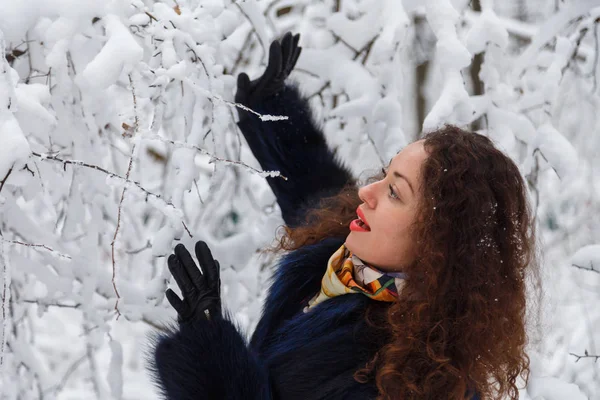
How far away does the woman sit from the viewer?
5.16 feet

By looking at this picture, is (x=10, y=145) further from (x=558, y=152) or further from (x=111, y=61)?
(x=558, y=152)

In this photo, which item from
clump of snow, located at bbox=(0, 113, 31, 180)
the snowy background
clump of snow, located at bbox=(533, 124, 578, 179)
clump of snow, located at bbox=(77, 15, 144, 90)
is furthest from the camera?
clump of snow, located at bbox=(533, 124, 578, 179)

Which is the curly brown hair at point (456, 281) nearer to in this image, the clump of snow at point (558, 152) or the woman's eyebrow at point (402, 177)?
the woman's eyebrow at point (402, 177)

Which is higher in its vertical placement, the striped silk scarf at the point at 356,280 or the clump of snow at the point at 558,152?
the clump of snow at the point at 558,152

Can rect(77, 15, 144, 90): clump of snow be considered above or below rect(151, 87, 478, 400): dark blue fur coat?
above

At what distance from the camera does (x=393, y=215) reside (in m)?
1.62

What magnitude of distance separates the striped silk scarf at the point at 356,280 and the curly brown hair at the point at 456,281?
0.17 ft

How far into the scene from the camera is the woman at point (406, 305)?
1573 mm

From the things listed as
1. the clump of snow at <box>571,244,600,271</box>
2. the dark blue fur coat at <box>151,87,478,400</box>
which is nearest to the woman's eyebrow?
the dark blue fur coat at <box>151,87,478,400</box>

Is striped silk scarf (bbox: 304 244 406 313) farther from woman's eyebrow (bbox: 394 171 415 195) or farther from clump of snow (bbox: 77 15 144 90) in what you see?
clump of snow (bbox: 77 15 144 90)

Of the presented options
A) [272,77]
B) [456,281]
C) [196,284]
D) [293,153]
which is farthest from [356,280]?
[272,77]

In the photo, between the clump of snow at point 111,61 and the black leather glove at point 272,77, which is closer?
the clump of snow at point 111,61

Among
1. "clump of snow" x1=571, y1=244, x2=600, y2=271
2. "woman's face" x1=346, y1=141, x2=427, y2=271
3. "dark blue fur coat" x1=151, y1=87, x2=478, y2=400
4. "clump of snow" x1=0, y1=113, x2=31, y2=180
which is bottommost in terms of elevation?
"clump of snow" x1=571, y1=244, x2=600, y2=271

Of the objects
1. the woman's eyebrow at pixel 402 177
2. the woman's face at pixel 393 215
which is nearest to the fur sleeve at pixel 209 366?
the woman's face at pixel 393 215
